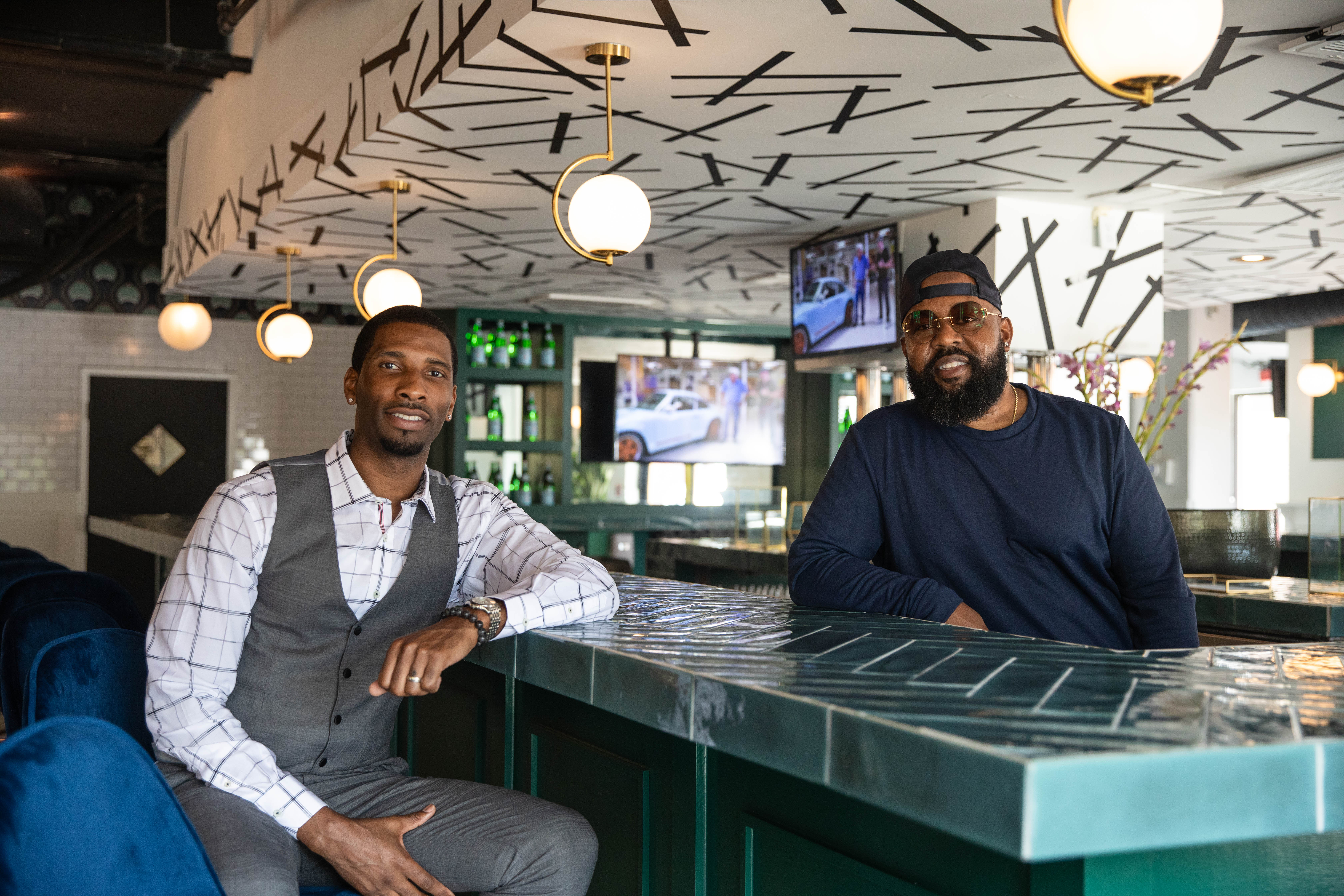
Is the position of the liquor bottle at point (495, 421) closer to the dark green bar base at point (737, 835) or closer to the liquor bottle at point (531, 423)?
the liquor bottle at point (531, 423)

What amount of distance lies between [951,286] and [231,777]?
1.58 meters

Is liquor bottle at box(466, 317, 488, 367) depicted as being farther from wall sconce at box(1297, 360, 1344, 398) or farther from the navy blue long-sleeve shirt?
the navy blue long-sleeve shirt

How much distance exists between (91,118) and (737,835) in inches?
268

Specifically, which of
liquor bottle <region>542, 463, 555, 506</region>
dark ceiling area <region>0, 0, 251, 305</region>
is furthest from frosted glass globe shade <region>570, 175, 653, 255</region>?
liquor bottle <region>542, 463, 555, 506</region>

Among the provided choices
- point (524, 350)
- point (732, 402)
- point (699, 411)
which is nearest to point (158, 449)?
point (524, 350)

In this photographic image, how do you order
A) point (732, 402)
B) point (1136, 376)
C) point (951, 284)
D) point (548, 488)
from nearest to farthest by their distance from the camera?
point (951, 284), point (1136, 376), point (548, 488), point (732, 402)

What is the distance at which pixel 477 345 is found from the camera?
8.73 metres

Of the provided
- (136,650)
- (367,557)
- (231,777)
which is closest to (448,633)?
(367,557)

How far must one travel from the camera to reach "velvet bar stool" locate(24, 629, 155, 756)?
1.78 m

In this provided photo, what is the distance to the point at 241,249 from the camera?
241 inches

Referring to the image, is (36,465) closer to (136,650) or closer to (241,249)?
(241,249)

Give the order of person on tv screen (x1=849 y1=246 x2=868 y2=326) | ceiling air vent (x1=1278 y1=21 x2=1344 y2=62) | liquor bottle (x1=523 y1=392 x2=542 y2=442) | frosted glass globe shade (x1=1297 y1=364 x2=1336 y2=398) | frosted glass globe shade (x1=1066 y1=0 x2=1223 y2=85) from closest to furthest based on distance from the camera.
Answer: frosted glass globe shade (x1=1066 y1=0 x2=1223 y2=85)
ceiling air vent (x1=1278 y1=21 x2=1344 y2=62)
person on tv screen (x1=849 y1=246 x2=868 y2=326)
liquor bottle (x1=523 y1=392 x2=542 y2=442)
frosted glass globe shade (x1=1297 y1=364 x2=1336 y2=398)

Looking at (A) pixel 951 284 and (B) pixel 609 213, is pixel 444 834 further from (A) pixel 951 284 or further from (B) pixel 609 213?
(B) pixel 609 213

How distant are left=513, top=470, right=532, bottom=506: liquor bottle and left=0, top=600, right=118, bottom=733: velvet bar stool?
637cm
